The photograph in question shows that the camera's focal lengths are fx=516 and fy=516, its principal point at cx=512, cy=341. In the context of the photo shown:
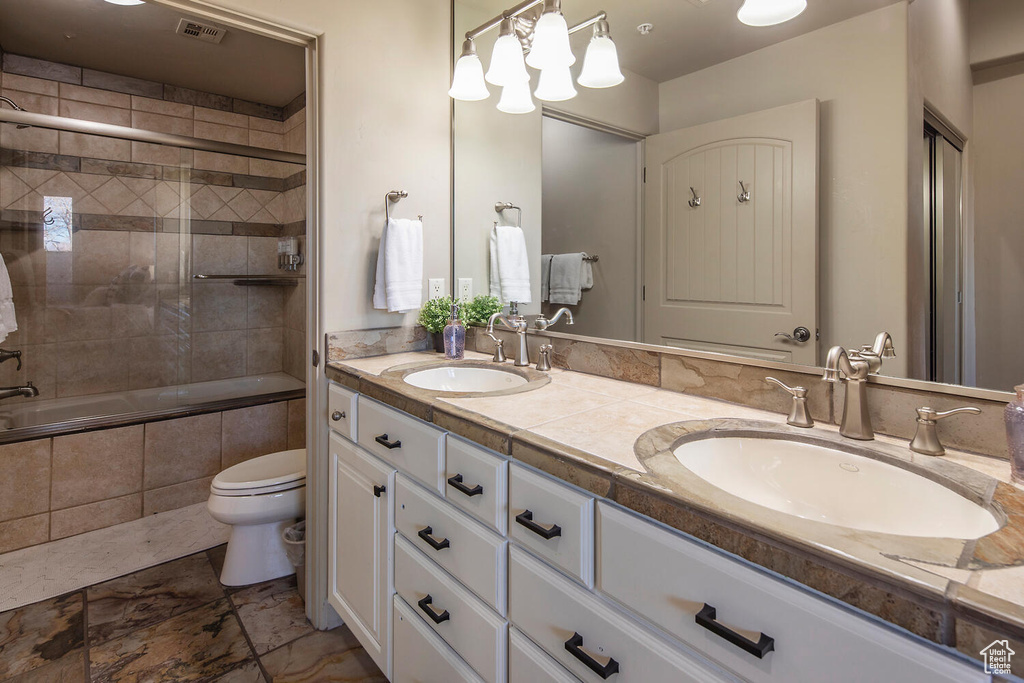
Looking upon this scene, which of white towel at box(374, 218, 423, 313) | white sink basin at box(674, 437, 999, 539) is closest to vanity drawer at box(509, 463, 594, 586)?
white sink basin at box(674, 437, 999, 539)

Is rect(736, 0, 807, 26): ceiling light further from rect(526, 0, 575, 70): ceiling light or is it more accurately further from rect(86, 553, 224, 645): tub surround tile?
rect(86, 553, 224, 645): tub surround tile

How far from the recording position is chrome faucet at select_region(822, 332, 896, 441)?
90 centimetres

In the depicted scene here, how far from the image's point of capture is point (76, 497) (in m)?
2.38

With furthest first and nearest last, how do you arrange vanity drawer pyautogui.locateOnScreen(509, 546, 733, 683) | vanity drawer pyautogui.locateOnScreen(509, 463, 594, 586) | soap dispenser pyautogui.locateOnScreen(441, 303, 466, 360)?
soap dispenser pyautogui.locateOnScreen(441, 303, 466, 360) → vanity drawer pyautogui.locateOnScreen(509, 463, 594, 586) → vanity drawer pyautogui.locateOnScreen(509, 546, 733, 683)

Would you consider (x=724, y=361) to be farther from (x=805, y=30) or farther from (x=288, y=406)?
(x=288, y=406)

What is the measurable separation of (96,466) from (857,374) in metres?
3.03

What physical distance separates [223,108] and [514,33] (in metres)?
2.47

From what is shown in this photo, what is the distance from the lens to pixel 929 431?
829 millimetres

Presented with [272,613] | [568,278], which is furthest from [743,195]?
[272,613]

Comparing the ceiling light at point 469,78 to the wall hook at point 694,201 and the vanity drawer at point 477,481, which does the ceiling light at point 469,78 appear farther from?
the vanity drawer at point 477,481

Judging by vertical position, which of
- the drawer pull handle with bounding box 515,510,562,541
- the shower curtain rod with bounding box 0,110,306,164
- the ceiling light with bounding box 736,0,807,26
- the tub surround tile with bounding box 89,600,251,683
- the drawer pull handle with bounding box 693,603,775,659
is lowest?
the tub surround tile with bounding box 89,600,251,683

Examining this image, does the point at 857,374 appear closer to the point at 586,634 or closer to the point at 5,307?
the point at 586,634

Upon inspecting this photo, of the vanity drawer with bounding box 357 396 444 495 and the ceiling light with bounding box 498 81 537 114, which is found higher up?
the ceiling light with bounding box 498 81 537 114

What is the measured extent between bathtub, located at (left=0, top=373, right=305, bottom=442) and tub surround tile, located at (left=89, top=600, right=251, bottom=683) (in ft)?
3.85
